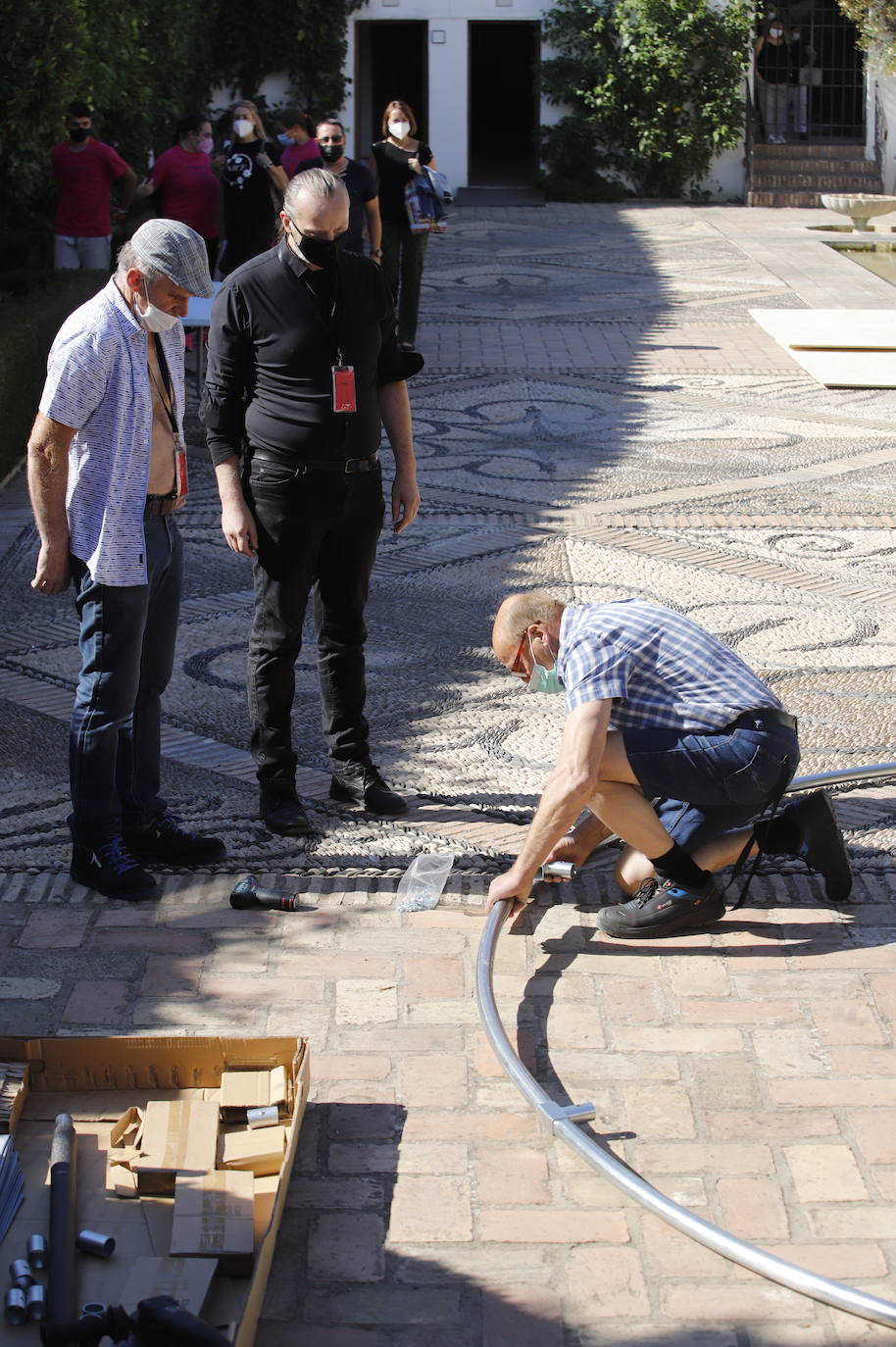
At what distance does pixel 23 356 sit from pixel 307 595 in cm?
562

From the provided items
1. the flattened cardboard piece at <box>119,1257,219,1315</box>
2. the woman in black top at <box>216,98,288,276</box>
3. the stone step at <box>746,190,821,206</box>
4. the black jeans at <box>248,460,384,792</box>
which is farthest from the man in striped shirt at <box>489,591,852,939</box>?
the stone step at <box>746,190,821,206</box>

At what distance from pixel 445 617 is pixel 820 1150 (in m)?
3.73

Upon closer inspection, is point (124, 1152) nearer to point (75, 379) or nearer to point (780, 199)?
point (75, 379)

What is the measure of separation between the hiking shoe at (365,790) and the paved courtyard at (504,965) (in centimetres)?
9

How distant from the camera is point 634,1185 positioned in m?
3.09

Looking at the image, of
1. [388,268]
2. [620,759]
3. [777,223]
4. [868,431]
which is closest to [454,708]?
[620,759]

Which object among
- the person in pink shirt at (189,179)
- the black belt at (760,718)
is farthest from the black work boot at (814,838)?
the person in pink shirt at (189,179)

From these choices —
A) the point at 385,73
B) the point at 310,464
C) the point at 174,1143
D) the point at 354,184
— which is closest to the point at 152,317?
the point at 310,464

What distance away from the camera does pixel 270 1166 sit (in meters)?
3.18

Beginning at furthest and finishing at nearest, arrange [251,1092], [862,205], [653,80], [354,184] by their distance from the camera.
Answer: [653,80]
[862,205]
[354,184]
[251,1092]

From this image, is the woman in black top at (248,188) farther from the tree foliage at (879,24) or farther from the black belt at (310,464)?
the tree foliage at (879,24)

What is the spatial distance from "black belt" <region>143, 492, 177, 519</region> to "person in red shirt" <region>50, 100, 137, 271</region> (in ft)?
29.2

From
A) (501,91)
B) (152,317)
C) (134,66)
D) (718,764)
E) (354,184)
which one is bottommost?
(718,764)

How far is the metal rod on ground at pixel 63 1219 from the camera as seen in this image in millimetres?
2715
